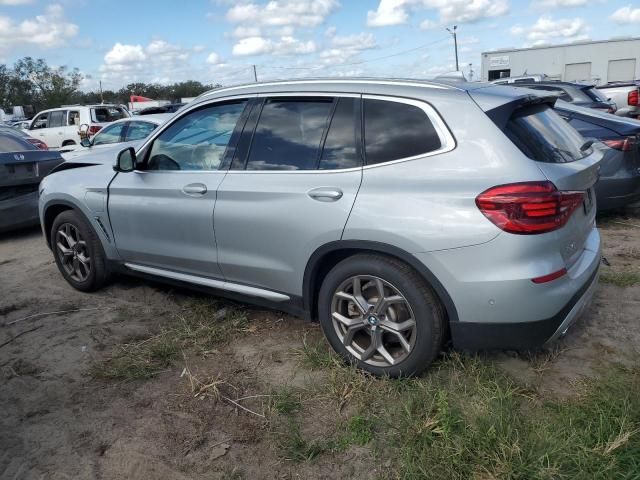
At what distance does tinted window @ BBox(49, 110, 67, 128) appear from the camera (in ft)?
55.3

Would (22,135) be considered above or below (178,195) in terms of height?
above

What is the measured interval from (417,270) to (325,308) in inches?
26.3

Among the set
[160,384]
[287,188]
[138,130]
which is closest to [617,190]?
[287,188]

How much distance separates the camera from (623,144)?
5852 millimetres

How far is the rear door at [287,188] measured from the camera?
10.5 ft

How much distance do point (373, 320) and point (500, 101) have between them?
1.38 meters

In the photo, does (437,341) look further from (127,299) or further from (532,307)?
(127,299)

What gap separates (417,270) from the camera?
294cm

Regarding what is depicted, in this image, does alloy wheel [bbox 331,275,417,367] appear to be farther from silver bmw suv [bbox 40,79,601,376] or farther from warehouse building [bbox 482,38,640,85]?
warehouse building [bbox 482,38,640,85]

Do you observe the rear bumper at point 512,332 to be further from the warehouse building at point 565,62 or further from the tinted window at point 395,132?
the warehouse building at point 565,62

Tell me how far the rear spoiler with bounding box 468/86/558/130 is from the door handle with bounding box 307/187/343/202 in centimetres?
89

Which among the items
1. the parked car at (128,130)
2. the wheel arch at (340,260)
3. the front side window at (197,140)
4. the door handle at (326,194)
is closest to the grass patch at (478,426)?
the wheel arch at (340,260)

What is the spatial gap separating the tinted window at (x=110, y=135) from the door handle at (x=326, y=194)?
9176 mm

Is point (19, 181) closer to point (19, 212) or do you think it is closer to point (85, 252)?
point (19, 212)
